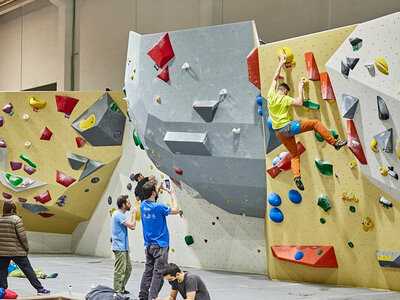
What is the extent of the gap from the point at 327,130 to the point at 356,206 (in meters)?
1.09

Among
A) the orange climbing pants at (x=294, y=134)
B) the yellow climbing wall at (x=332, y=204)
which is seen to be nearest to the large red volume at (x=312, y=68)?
the yellow climbing wall at (x=332, y=204)

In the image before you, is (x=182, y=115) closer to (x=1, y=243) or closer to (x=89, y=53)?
(x=1, y=243)

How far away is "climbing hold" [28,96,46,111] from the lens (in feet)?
44.9

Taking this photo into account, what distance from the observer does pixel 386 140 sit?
27.1ft

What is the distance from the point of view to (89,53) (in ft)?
55.8

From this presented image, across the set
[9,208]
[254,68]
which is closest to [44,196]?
[9,208]

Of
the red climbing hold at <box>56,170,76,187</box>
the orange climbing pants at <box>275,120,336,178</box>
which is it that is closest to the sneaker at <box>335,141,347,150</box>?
the orange climbing pants at <box>275,120,336,178</box>

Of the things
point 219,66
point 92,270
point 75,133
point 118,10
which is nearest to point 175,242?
point 92,270

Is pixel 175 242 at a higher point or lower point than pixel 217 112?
lower

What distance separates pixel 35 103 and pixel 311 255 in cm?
660

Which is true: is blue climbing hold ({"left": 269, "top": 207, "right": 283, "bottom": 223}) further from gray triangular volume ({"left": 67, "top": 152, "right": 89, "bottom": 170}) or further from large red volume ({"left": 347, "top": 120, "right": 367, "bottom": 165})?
gray triangular volume ({"left": 67, "top": 152, "right": 89, "bottom": 170})

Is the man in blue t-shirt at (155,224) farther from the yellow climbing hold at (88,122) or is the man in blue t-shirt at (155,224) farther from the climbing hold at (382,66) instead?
the yellow climbing hold at (88,122)

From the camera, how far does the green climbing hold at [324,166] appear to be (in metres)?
9.20

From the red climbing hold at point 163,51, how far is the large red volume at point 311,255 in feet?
10.4
